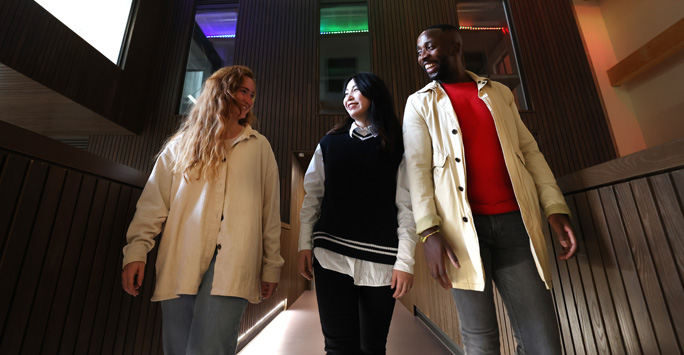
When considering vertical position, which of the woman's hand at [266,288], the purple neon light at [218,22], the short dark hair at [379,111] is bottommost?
the woman's hand at [266,288]

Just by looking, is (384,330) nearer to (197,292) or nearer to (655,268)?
(197,292)

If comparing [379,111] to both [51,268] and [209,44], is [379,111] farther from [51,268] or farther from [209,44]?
[209,44]

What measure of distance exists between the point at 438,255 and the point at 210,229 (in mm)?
781

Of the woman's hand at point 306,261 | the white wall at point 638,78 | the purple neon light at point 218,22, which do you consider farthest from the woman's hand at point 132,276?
the white wall at point 638,78

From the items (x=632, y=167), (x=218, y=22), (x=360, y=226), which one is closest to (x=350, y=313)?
(x=360, y=226)

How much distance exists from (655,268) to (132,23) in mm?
6700

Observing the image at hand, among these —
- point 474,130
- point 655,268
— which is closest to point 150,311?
point 474,130

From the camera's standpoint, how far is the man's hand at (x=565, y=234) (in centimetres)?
90

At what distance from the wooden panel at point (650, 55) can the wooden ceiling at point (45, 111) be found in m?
9.11

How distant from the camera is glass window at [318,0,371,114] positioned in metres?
5.11

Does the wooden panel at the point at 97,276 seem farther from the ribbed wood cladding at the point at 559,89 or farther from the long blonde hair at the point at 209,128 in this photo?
the ribbed wood cladding at the point at 559,89

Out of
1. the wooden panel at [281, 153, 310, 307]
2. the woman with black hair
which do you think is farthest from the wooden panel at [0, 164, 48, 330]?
the wooden panel at [281, 153, 310, 307]

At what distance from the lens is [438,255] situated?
837 mm

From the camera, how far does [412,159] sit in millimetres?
999
